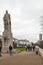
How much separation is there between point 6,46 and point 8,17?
7386 mm

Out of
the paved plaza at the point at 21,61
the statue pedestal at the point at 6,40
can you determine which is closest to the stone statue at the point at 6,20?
the statue pedestal at the point at 6,40

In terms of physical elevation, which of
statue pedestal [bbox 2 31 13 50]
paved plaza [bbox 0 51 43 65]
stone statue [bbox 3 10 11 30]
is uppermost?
stone statue [bbox 3 10 11 30]

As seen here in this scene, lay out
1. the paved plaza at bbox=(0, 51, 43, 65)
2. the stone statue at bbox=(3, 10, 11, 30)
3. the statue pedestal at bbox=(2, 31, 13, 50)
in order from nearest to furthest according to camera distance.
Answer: the paved plaza at bbox=(0, 51, 43, 65) → the statue pedestal at bbox=(2, 31, 13, 50) → the stone statue at bbox=(3, 10, 11, 30)

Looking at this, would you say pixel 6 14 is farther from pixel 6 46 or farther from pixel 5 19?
pixel 6 46

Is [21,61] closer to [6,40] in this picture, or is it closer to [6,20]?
[6,40]

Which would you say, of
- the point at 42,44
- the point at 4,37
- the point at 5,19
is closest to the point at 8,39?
the point at 4,37

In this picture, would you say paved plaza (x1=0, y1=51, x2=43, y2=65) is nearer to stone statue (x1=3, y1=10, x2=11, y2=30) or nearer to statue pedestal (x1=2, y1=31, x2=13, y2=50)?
statue pedestal (x1=2, y1=31, x2=13, y2=50)

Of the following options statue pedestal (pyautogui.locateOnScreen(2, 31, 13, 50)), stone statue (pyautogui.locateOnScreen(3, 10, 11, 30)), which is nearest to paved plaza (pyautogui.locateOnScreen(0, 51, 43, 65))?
statue pedestal (pyautogui.locateOnScreen(2, 31, 13, 50))

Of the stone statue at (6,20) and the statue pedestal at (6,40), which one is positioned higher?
the stone statue at (6,20)

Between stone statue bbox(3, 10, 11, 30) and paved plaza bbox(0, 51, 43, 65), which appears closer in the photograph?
paved plaza bbox(0, 51, 43, 65)

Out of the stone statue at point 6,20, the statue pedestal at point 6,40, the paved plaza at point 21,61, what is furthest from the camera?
the stone statue at point 6,20

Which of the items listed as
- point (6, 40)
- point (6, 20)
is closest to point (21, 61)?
point (6, 40)

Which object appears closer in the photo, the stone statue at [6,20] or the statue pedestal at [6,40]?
the statue pedestal at [6,40]

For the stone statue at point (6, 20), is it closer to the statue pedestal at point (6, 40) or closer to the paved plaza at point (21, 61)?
the statue pedestal at point (6, 40)
